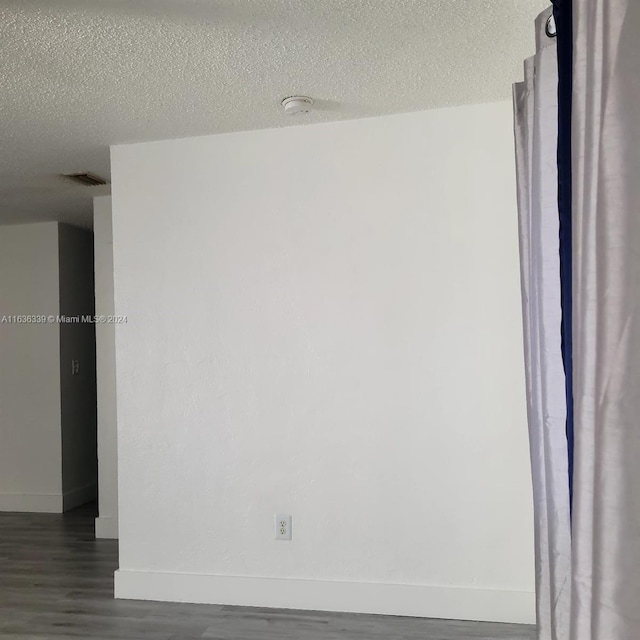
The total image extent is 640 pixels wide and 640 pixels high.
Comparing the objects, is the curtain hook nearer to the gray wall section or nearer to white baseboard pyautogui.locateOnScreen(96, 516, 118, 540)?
white baseboard pyautogui.locateOnScreen(96, 516, 118, 540)

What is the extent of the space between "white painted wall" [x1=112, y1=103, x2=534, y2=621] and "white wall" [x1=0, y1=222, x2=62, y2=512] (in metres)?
2.37

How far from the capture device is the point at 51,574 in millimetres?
3949

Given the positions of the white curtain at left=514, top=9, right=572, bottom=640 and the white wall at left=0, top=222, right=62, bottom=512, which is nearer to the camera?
the white curtain at left=514, top=9, right=572, bottom=640

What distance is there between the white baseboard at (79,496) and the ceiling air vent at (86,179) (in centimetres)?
263

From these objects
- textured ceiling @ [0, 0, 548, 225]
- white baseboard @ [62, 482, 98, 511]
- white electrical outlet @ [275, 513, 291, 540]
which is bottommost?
white baseboard @ [62, 482, 98, 511]

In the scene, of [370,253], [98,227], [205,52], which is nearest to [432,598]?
[370,253]

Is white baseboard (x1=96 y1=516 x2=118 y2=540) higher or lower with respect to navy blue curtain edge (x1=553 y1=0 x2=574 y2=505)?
lower

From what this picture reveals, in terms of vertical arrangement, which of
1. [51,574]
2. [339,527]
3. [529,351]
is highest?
[529,351]

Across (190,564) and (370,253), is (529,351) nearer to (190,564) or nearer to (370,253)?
(370,253)

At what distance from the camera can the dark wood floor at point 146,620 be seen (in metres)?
3.01

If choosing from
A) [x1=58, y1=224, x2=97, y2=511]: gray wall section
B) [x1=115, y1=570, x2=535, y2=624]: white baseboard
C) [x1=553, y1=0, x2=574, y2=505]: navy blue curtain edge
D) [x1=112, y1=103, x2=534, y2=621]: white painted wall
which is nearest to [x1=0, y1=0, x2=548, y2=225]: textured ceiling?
[x1=112, y1=103, x2=534, y2=621]: white painted wall

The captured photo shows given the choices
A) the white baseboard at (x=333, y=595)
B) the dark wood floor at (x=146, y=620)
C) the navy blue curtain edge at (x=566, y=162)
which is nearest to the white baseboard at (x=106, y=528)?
the dark wood floor at (x=146, y=620)

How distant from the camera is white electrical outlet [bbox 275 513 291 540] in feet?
11.1

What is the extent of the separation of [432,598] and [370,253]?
64.9 inches
